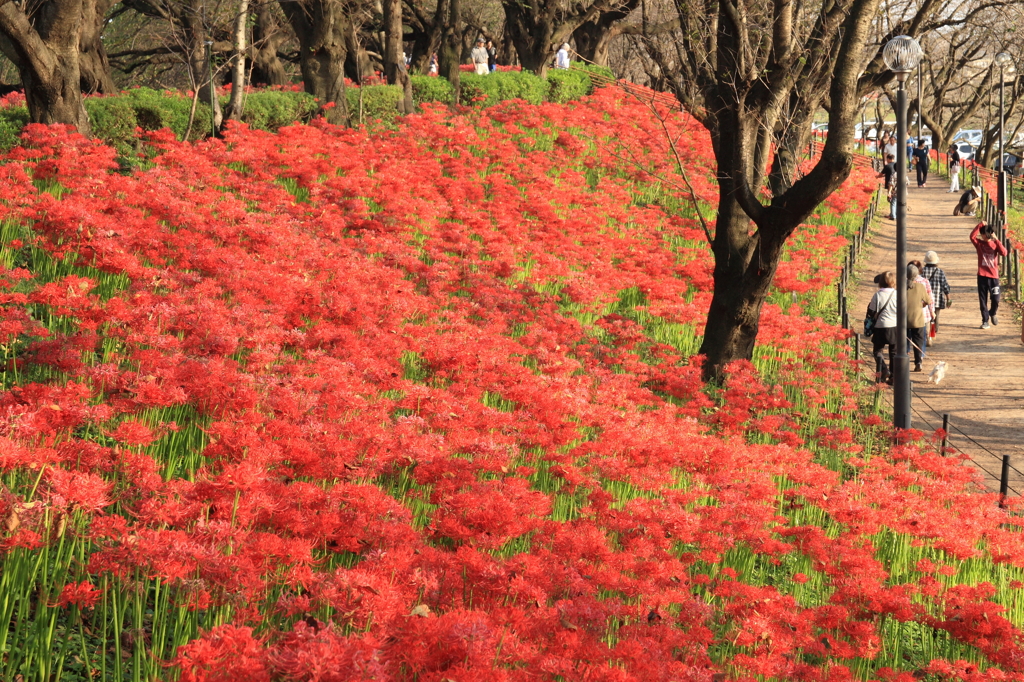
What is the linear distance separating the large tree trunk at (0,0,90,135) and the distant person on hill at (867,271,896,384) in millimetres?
11062

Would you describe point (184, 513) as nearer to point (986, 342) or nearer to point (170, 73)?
point (986, 342)

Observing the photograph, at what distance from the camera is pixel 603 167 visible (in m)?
22.0

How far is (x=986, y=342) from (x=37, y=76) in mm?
14828

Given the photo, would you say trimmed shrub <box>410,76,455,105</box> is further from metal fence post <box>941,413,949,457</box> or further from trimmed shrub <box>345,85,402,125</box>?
metal fence post <box>941,413,949,457</box>

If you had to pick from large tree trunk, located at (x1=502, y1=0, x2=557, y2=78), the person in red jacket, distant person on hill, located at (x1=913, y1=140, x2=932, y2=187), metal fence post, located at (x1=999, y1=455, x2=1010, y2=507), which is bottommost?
metal fence post, located at (x1=999, y1=455, x2=1010, y2=507)

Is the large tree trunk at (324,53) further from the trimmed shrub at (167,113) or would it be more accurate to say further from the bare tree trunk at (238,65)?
the trimmed shrub at (167,113)

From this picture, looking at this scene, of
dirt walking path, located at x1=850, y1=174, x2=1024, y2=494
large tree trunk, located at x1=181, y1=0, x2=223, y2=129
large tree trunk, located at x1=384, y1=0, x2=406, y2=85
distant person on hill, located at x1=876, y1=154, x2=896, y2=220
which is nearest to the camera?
dirt walking path, located at x1=850, y1=174, x2=1024, y2=494

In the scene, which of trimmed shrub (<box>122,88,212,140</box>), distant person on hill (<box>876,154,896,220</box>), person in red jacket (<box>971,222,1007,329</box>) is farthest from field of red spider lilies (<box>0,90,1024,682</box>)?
distant person on hill (<box>876,154,896,220</box>)

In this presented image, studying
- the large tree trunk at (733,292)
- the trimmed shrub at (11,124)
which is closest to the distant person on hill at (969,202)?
the large tree trunk at (733,292)

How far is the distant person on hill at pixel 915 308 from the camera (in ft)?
45.3

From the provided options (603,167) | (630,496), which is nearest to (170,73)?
(603,167)

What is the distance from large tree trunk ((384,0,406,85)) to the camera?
66.2ft

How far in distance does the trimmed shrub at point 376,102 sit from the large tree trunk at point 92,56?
14.1ft

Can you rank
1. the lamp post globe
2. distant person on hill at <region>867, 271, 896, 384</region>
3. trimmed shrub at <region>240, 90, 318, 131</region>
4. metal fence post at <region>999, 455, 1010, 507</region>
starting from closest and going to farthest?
1. metal fence post at <region>999, 455, 1010, 507</region>
2. the lamp post globe
3. distant person on hill at <region>867, 271, 896, 384</region>
4. trimmed shrub at <region>240, 90, 318, 131</region>
